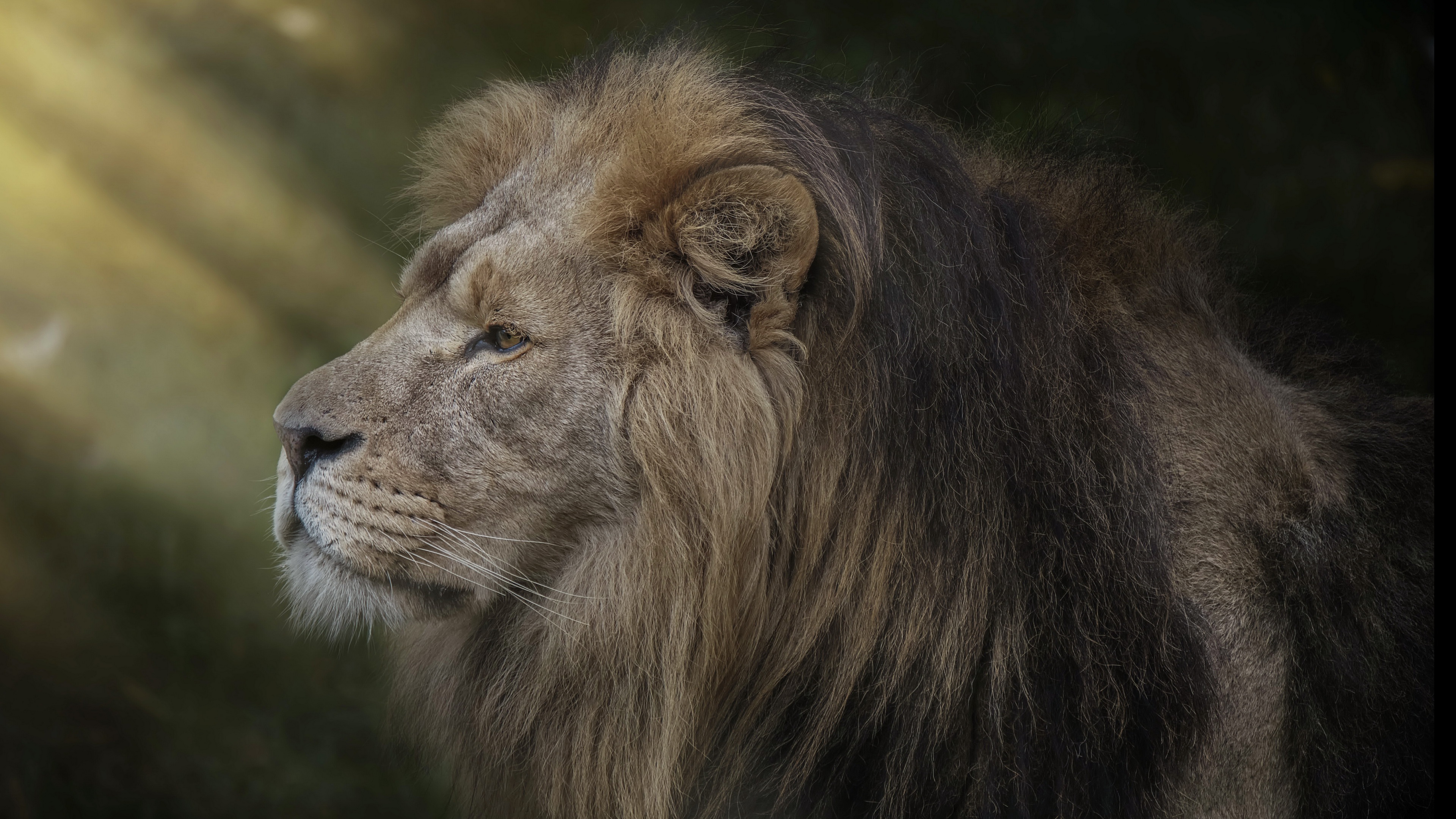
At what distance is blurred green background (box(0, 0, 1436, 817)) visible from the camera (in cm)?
281

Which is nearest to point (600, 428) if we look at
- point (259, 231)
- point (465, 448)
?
point (465, 448)

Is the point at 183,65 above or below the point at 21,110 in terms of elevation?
above

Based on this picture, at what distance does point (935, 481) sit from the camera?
5.48 ft

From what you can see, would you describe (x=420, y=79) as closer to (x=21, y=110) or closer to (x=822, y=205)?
(x=21, y=110)

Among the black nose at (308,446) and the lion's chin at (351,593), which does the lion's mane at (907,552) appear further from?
the black nose at (308,446)

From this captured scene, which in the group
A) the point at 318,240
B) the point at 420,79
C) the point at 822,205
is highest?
the point at 420,79

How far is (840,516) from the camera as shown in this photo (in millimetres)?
1704

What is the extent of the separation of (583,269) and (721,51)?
1.85 ft

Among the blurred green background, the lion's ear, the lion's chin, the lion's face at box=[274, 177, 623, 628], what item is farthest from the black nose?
the blurred green background

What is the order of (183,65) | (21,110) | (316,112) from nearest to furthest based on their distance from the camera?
1. (21,110)
2. (183,65)
3. (316,112)

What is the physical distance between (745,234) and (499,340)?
44 centimetres

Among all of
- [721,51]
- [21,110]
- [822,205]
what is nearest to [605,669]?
[822,205]

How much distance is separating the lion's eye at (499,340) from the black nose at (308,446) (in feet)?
0.75

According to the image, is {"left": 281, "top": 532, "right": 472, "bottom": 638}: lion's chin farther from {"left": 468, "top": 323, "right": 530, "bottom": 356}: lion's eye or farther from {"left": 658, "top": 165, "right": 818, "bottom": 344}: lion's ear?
{"left": 658, "top": 165, "right": 818, "bottom": 344}: lion's ear
